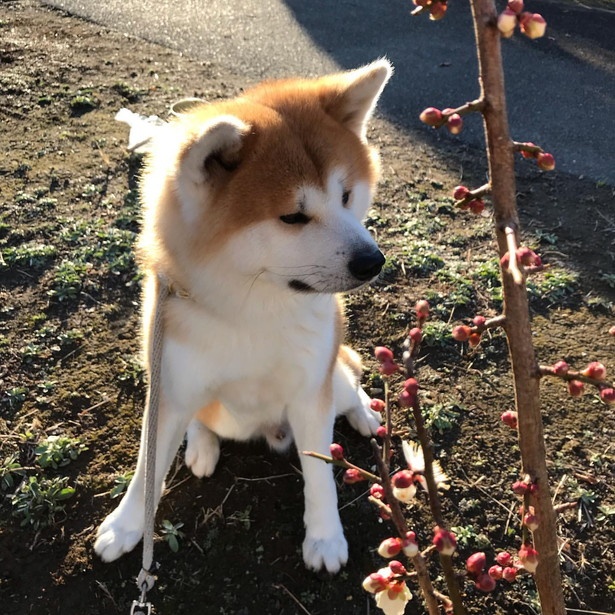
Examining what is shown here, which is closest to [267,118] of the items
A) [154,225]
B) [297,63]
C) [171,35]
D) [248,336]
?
[154,225]

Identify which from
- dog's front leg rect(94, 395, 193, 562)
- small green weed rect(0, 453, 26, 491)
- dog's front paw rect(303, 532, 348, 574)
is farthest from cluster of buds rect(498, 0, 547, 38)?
small green weed rect(0, 453, 26, 491)

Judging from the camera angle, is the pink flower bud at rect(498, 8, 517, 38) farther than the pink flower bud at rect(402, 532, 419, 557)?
No

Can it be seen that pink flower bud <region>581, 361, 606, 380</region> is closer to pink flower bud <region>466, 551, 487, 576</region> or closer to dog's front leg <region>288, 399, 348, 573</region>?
pink flower bud <region>466, 551, 487, 576</region>

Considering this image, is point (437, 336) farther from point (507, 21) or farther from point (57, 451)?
point (507, 21)

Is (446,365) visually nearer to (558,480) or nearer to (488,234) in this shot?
(558,480)

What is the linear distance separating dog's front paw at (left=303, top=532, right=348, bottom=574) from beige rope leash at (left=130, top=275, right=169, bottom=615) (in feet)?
1.65

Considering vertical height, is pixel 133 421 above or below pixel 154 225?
below

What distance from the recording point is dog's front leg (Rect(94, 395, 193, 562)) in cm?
195

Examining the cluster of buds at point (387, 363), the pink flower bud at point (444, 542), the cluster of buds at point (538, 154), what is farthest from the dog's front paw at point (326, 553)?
the cluster of buds at point (538, 154)

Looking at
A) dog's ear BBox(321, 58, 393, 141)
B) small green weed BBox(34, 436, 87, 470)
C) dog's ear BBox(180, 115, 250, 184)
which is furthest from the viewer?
small green weed BBox(34, 436, 87, 470)

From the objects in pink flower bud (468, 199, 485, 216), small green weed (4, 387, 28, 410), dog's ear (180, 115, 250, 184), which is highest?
pink flower bud (468, 199, 485, 216)

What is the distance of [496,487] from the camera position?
2.23 meters

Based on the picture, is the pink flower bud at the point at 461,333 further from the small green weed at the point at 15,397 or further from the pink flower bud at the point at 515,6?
the small green weed at the point at 15,397

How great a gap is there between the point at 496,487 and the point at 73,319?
2016mm
